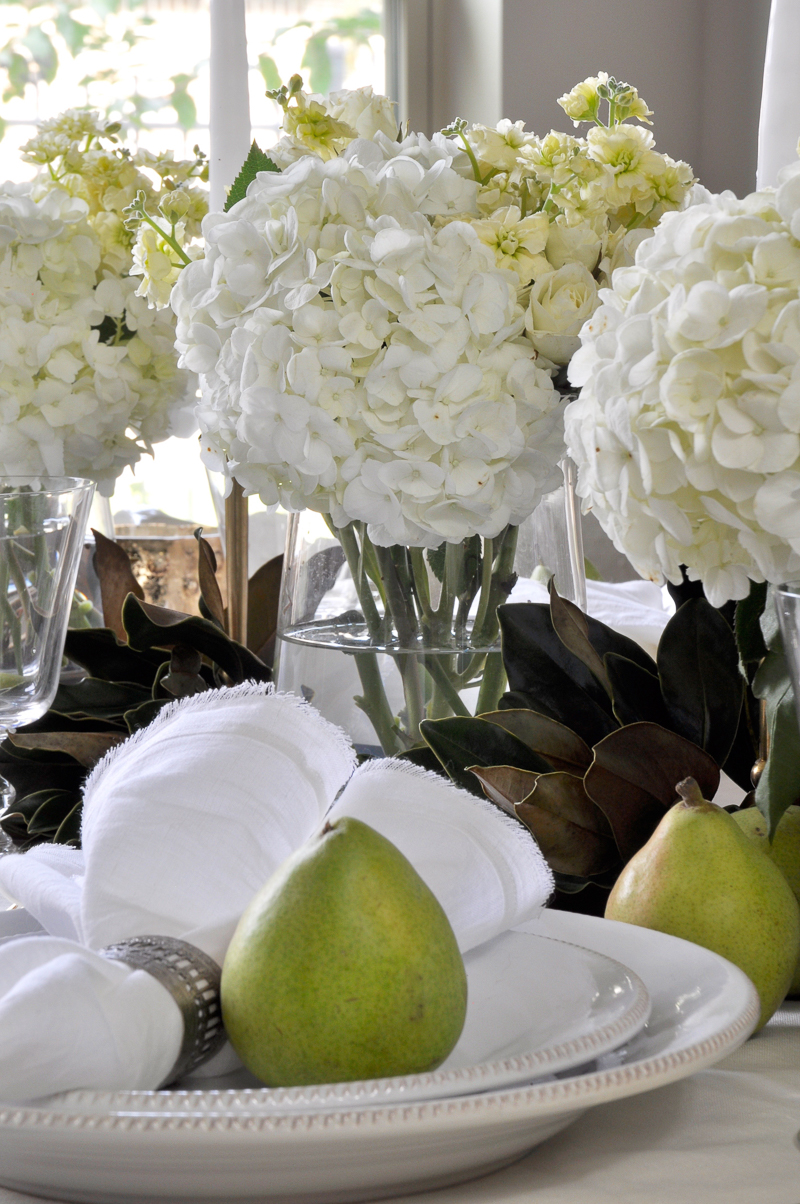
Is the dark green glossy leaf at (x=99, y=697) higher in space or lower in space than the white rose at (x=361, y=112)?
Result: lower

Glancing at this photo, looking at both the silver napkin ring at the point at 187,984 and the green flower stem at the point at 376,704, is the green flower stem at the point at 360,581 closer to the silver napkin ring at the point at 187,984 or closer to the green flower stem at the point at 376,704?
the green flower stem at the point at 376,704

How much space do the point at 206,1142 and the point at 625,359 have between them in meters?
0.28

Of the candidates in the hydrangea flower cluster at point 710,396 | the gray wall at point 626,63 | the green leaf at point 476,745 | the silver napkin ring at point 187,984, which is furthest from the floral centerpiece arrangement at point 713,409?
the gray wall at point 626,63

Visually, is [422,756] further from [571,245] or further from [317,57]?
[317,57]

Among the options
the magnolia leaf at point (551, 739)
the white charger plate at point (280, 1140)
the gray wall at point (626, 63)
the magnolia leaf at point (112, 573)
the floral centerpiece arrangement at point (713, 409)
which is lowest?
the white charger plate at point (280, 1140)

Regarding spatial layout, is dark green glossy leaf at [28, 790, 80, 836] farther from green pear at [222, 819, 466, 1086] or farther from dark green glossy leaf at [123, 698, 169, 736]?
green pear at [222, 819, 466, 1086]

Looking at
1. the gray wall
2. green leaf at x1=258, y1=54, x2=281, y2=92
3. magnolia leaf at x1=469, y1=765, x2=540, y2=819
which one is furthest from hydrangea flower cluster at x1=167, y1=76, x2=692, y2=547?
green leaf at x1=258, y1=54, x2=281, y2=92

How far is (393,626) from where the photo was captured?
598 mm

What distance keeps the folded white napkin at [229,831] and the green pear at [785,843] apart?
0.11 m

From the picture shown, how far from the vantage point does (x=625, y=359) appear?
0.42 m

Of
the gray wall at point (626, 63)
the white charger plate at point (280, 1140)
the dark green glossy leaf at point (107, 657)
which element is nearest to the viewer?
the white charger plate at point (280, 1140)

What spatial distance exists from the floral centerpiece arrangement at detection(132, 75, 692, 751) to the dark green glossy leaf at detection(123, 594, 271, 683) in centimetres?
13

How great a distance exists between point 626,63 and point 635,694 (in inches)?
87.7

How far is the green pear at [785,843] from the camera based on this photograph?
46cm
